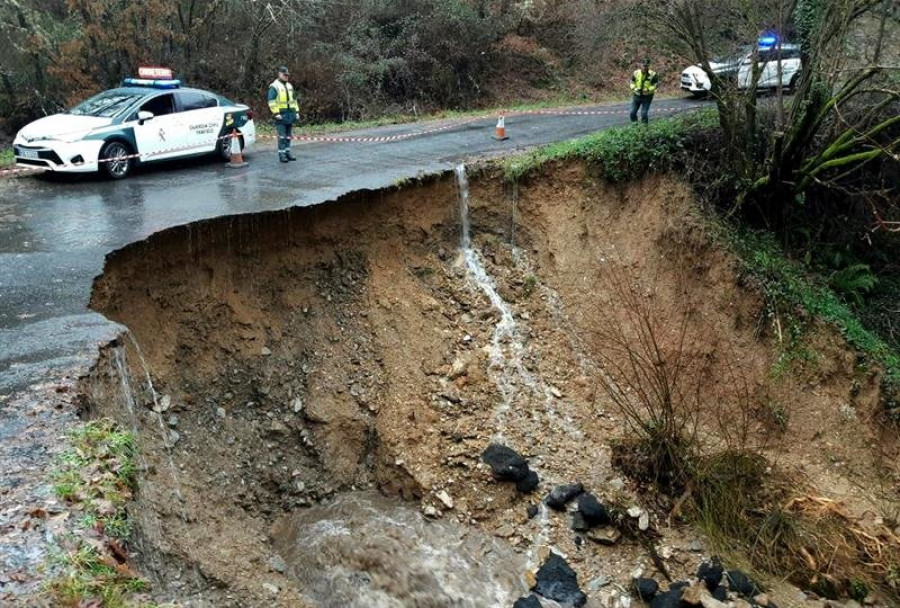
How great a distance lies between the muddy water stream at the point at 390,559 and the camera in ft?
25.5

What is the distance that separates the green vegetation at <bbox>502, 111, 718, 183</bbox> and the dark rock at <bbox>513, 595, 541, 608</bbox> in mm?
7451

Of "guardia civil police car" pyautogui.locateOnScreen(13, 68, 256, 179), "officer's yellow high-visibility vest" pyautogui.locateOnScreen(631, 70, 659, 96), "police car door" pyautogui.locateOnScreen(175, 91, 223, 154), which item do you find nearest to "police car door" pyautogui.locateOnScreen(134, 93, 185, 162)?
"guardia civil police car" pyautogui.locateOnScreen(13, 68, 256, 179)

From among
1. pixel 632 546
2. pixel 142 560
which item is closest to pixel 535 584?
pixel 632 546

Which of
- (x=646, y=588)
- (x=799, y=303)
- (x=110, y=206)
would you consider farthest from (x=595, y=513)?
(x=110, y=206)

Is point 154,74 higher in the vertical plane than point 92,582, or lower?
higher

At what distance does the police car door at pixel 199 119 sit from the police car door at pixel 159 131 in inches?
6.2

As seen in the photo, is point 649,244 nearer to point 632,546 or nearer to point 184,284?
point 632,546

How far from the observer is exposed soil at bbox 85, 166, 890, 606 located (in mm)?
8305

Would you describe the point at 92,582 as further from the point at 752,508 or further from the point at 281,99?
the point at 281,99

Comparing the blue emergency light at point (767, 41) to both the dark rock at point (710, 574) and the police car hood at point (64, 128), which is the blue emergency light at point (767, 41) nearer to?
the dark rock at point (710, 574)

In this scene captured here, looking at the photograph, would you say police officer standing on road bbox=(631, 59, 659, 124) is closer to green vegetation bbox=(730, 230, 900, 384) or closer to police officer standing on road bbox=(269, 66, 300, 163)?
green vegetation bbox=(730, 230, 900, 384)

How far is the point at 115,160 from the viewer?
12.3 metres

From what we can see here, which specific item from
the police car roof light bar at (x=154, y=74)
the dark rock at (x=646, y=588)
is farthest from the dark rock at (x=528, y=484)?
the police car roof light bar at (x=154, y=74)

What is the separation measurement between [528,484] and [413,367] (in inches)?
98.8
